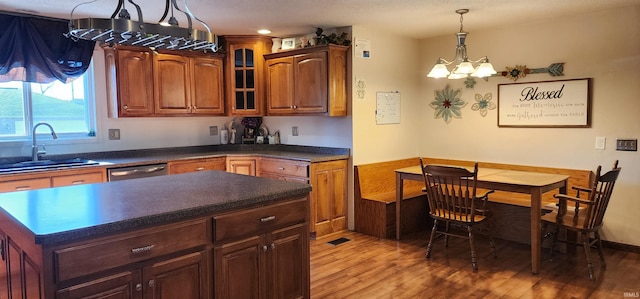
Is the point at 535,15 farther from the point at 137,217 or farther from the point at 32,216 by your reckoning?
the point at 32,216

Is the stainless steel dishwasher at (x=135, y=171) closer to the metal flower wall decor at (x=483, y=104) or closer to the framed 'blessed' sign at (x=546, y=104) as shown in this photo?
the metal flower wall decor at (x=483, y=104)

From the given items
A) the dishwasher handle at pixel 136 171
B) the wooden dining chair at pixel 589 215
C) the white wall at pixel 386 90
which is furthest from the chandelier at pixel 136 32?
the wooden dining chair at pixel 589 215

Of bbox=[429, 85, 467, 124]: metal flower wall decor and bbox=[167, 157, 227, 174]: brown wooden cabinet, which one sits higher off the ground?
bbox=[429, 85, 467, 124]: metal flower wall decor

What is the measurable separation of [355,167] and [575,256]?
6.96ft

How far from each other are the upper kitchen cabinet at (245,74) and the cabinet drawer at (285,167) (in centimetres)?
68

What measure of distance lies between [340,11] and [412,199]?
2.04 metres

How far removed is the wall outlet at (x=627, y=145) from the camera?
3.92 meters

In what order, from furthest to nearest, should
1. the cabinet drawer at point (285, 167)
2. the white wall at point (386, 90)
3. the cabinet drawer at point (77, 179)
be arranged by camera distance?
1. the white wall at point (386, 90)
2. the cabinet drawer at point (285, 167)
3. the cabinet drawer at point (77, 179)

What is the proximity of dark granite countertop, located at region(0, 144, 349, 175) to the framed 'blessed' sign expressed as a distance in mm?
1736

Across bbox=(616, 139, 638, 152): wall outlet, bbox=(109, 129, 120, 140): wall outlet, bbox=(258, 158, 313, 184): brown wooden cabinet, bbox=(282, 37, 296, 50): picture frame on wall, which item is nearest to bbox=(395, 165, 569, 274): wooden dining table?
bbox=(616, 139, 638, 152): wall outlet

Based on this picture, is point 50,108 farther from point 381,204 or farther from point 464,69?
point 464,69

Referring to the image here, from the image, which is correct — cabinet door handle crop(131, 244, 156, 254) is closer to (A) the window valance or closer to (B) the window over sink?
(A) the window valance

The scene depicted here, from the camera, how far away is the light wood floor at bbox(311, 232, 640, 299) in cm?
319

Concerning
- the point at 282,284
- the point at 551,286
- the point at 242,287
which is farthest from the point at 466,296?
the point at 242,287
